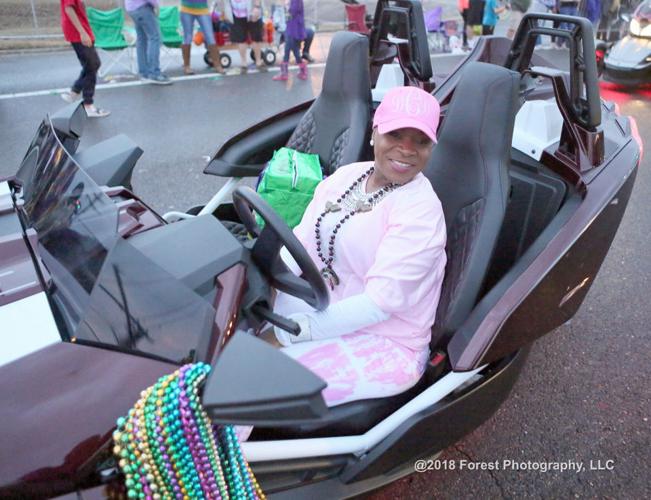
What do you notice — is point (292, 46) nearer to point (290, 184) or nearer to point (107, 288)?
point (290, 184)

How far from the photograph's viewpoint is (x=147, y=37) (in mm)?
7340

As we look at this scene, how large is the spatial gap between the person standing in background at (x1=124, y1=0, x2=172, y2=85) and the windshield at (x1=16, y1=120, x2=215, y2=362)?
20.8 feet

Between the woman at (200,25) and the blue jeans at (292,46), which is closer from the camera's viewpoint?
the woman at (200,25)

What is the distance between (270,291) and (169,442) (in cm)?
54

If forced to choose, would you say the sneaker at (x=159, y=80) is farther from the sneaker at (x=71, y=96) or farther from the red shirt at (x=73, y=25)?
the red shirt at (x=73, y=25)

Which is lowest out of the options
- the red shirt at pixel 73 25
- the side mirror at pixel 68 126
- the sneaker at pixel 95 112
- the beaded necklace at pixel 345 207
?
the sneaker at pixel 95 112

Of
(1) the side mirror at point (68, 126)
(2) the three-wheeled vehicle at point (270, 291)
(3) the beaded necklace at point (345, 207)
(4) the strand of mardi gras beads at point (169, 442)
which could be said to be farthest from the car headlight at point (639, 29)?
(4) the strand of mardi gras beads at point (169, 442)

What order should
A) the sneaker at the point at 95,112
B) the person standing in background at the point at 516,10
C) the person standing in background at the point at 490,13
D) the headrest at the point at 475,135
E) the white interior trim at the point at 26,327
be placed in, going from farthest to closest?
the person standing in background at the point at 490,13
the person standing in background at the point at 516,10
the sneaker at the point at 95,112
the headrest at the point at 475,135
the white interior trim at the point at 26,327

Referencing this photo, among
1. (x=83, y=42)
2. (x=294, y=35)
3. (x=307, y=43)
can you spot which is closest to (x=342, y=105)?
(x=83, y=42)

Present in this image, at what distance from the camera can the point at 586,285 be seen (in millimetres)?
2018

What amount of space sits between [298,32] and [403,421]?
24.4 ft

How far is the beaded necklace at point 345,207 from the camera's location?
6.21 ft

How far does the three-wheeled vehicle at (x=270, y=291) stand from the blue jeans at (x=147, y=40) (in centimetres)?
565

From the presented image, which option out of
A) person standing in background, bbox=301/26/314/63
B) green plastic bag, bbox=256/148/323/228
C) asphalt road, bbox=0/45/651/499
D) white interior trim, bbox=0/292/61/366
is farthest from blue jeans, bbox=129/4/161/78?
white interior trim, bbox=0/292/61/366
